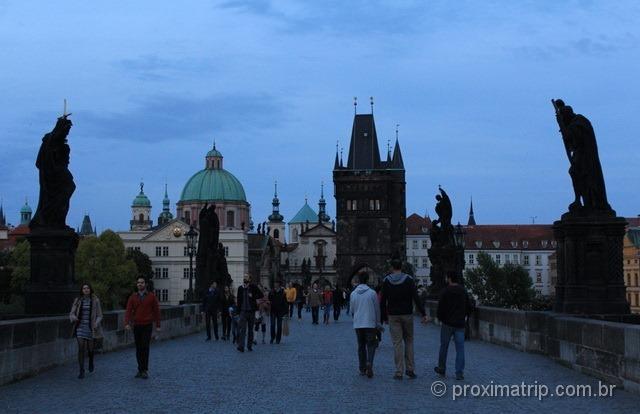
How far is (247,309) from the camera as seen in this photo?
24.3 m

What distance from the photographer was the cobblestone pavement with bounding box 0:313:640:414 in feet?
40.3

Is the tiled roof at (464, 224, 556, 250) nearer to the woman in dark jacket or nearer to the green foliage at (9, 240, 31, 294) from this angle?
the green foliage at (9, 240, 31, 294)

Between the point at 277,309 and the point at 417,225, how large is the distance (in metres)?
164

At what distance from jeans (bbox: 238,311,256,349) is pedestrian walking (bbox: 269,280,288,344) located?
279cm

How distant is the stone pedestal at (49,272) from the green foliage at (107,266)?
301ft

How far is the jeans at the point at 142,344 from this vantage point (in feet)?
53.8

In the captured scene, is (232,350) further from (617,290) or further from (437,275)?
(437,275)

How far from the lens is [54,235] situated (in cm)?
1925

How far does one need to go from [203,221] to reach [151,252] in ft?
386

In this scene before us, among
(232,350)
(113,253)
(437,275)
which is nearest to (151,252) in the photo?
(113,253)

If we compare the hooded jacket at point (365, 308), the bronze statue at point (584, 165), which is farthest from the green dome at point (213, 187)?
the hooded jacket at point (365, 308)

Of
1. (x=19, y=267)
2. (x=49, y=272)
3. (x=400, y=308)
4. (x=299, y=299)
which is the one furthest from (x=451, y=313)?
(x=19, y=267)

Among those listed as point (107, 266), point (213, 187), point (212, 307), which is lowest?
point (212, 307)

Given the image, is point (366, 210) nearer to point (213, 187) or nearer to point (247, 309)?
point (213, 187)
